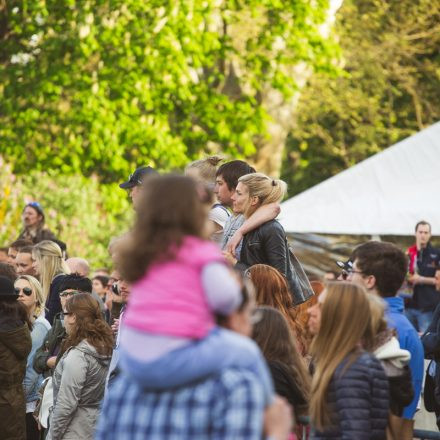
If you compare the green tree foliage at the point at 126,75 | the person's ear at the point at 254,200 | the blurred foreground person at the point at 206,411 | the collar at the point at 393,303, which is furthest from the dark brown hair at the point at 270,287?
the green tree foliage at the point at 126,75

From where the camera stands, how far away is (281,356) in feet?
18.1

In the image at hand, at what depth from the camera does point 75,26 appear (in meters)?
20.5

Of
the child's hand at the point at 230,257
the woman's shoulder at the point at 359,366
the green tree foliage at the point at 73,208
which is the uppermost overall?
the green tree foliage at the point at 73,208

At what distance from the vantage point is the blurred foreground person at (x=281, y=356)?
5469mm

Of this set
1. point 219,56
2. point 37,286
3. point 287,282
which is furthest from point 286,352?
point 219,56

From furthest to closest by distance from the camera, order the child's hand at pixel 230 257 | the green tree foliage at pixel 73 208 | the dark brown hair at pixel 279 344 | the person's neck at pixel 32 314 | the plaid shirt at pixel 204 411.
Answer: the green tree foliage at pixel 73 208
the person's neck at pixel 32 314
the child's hand at pixel 230 257
the dark brown hair at pixel 279 344
the plaid shirt at pixel 204 411

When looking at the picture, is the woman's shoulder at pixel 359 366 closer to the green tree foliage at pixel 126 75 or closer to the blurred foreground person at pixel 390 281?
the blurred foreground person at pixel 390 281

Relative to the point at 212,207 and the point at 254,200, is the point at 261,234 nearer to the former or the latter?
the point at 254,200

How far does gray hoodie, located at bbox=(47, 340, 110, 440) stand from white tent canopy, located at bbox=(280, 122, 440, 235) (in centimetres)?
1099

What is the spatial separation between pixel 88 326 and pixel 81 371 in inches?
12.9

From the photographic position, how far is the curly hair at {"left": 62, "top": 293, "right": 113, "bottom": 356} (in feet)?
25.4

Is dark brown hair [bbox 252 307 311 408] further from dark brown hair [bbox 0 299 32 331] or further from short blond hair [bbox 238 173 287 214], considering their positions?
dark brown hair [bbox 0 299 32 331]

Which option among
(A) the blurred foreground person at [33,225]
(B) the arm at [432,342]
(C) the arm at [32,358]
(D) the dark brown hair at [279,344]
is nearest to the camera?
(D) the dark brown hair at [279,344]

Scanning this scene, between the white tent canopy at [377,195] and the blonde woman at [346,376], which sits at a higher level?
the white tent canopy at [377,195]
